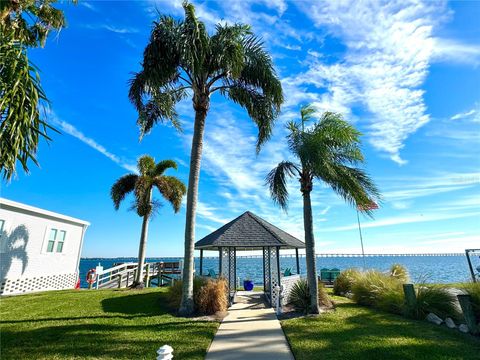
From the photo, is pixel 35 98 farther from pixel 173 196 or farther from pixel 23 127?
pixel 173 196

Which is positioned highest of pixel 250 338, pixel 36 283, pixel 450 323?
pixel 36 283

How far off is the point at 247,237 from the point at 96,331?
736 centimetres

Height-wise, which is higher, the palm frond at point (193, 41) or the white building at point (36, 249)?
the palm frond at point (193, 41)

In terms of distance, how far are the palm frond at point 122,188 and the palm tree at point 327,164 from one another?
1111 cm

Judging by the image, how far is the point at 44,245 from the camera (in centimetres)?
1605

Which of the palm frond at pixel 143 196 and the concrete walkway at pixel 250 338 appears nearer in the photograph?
the concrete walkway at pixel 250 338

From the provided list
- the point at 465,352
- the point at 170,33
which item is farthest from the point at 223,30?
the point at 465,352

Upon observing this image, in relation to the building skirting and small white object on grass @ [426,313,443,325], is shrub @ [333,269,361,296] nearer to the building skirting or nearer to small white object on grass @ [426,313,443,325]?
small white object on grass @ [426,313,443,325]

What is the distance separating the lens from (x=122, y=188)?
1719cm

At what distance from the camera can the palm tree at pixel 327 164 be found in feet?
31.9

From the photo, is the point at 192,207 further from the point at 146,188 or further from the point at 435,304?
the point at 435,304

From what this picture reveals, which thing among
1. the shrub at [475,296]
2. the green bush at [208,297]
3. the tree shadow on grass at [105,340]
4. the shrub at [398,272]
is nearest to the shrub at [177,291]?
the green bush at [208,297]

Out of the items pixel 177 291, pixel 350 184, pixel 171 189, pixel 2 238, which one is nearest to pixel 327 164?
pixel 350 184

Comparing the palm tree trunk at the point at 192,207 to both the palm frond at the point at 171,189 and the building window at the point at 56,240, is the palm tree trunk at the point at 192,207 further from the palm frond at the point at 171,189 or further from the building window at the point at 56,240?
the building window at the point at 56,240
